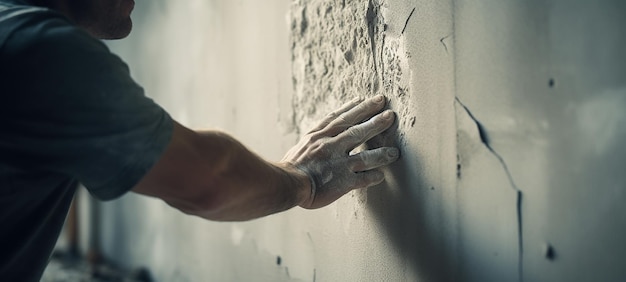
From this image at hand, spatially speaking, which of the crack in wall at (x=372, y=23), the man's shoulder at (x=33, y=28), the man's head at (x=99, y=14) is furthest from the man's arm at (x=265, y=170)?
the man's head at (x=99, y=14)

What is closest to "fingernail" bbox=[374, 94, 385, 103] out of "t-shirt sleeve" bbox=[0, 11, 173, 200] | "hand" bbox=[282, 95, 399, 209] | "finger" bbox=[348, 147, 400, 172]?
"hand" bbox=[282, 95, 399, 209]

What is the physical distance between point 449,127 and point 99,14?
0.84 meters

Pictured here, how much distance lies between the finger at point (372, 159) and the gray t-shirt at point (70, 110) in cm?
49

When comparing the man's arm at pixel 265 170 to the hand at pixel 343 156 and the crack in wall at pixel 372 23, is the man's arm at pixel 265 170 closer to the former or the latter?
the hand at pixel 343 156

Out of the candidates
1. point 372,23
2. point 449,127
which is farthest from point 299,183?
point 372,23

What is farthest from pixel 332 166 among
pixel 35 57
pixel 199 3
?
pixel 199 3

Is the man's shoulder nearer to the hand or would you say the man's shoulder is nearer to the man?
the man

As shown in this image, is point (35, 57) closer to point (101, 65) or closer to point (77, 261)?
point (101, 65)

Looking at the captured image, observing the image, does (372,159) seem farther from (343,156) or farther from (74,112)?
(74,112)

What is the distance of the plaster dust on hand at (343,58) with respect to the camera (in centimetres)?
147

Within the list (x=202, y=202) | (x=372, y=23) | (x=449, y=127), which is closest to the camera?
(x=202, y=202)

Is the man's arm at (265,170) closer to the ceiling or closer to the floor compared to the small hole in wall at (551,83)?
closer to the floor

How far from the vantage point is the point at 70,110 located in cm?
100

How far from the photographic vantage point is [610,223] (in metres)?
0.98
